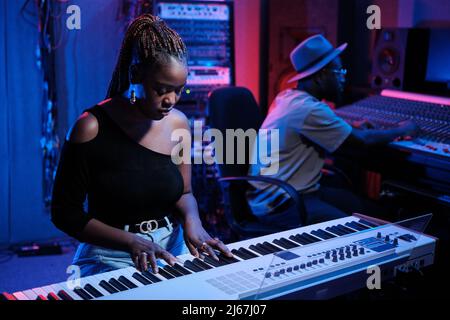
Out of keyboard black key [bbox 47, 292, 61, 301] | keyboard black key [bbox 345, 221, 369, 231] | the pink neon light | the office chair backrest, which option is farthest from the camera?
the pink neon light

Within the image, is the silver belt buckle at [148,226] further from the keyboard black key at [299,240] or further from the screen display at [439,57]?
the screen display at [439,57]

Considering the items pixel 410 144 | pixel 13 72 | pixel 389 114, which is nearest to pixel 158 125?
pixel 410 144

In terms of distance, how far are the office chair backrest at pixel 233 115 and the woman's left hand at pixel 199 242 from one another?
120 centimetres

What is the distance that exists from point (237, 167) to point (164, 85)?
1.55 meters

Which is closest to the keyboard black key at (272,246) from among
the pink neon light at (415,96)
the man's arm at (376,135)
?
the man's arm at (376,135)

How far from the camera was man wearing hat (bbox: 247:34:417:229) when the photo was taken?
3234mm

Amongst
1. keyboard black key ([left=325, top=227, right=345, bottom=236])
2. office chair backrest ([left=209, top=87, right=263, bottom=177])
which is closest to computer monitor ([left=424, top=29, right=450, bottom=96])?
office chair backrest ([left=209, top=87, right=263, bottom=177])

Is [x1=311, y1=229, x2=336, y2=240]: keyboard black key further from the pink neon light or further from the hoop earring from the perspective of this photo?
the pink neon light

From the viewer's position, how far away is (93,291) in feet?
5.22

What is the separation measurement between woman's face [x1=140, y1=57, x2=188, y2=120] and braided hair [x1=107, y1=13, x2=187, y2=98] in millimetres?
26

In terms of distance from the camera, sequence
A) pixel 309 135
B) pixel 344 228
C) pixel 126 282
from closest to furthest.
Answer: pixel 126 282 < pixel 344 228 < pixel 309 135

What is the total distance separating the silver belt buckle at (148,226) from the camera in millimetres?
2047

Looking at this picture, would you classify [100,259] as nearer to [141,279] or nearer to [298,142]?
[141,279]

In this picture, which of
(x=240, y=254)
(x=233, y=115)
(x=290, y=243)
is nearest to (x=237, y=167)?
(x=233, y=115)
